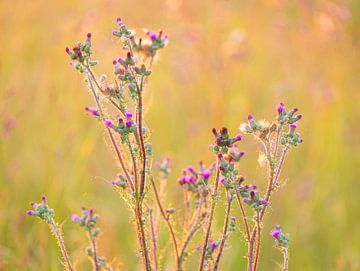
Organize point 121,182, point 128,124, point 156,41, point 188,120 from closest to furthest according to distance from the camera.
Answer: point 128,124 < point 156,41 < point 121,182 < point 188,120

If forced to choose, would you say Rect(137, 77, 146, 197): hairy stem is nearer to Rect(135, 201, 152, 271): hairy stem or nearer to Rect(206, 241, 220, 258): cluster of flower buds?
Rect(135, 201, 152, 271): hairy stem

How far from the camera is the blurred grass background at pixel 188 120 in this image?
11.9 ft

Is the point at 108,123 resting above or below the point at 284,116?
below

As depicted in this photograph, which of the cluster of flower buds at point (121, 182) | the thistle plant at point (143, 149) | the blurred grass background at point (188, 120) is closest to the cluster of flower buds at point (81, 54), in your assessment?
the thistle plant at point (143, 149)

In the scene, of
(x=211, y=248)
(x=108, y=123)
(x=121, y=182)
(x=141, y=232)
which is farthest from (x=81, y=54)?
(x=211, y=248)

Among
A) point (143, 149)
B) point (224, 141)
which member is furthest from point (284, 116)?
point (143, 149)

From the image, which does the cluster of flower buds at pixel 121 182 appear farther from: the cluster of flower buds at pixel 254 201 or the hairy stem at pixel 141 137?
the cluster of flower buds at pixel 254 201

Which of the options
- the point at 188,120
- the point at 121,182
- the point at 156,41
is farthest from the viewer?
the point at 188,120

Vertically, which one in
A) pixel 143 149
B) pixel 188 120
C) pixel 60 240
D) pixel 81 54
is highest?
pixel 188 120

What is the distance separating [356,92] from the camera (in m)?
5.87

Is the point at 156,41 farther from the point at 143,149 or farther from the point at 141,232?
the point at 141,232

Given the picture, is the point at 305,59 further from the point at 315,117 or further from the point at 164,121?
the point at 164,121

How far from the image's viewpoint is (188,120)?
5.28 metres

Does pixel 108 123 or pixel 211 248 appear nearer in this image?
pixel 108 123
